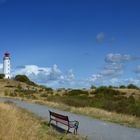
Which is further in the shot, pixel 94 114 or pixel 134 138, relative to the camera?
pixel 94 114

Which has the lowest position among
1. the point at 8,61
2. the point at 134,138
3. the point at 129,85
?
the point at 134,138

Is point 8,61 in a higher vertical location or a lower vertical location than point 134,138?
higher

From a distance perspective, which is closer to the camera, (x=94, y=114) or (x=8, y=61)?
(x=94, y=114)

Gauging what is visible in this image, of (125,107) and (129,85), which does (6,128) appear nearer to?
(125,107)

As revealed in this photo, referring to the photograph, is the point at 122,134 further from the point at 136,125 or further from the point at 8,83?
the point at 8,83

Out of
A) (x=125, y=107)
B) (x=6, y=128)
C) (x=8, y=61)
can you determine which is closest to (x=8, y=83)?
(x=8, y=61)

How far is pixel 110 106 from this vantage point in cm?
4025

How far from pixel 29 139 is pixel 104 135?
7153 millimetres

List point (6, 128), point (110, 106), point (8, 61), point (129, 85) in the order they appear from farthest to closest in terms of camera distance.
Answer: point (8, 61) < point (129, 85) < point (110, 106) < point (6, 128)

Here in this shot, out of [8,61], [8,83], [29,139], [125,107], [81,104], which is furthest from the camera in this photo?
[8,61]

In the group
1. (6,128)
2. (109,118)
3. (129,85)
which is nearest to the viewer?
(6,128)

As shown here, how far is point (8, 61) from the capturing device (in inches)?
5202

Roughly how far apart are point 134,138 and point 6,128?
7.11 metres

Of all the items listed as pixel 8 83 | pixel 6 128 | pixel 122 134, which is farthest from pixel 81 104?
pixel 8 83
